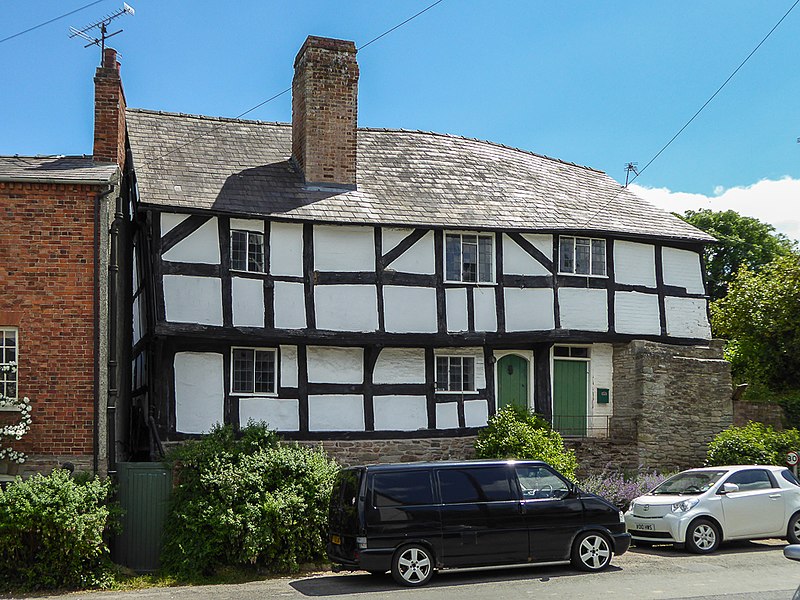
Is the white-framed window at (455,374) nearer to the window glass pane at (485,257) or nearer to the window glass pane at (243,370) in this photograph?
the window glass pane at (485,257)

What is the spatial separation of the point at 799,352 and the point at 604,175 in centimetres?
747

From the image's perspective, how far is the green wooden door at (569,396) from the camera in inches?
826

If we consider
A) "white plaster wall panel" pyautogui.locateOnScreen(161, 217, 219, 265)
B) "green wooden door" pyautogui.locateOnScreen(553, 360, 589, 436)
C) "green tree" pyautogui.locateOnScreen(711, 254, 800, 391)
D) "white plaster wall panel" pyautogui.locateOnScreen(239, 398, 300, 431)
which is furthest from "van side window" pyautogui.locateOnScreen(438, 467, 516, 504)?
"green tree" pyautogui.locateOnScreen(711, 254, 800, 391)

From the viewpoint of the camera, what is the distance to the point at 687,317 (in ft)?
72.1

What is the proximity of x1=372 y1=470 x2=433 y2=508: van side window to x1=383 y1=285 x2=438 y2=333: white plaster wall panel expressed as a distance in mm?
6310

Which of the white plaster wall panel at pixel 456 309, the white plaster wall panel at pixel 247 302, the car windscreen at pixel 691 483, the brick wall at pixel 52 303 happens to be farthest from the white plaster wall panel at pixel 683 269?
the brick wall at pixel 52 303

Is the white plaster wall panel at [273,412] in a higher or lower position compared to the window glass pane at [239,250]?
lower

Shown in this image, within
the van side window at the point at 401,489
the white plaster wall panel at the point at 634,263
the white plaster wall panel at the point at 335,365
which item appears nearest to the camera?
the van side window at the point at 401,489

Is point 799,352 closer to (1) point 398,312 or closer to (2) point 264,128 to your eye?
(1) point 398,312

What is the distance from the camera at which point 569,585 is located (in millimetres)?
12141

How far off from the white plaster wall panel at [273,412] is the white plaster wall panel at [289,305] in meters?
1.59

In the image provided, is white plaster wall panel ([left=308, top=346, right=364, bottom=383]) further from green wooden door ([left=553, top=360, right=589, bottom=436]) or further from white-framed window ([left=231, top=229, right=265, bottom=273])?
green wooden door ([left=553, top=360, right=589, bottom=436])

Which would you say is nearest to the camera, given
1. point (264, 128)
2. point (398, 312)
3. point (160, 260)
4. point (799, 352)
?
point (160, 260)

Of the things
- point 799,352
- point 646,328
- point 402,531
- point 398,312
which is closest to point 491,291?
point 398,312
